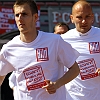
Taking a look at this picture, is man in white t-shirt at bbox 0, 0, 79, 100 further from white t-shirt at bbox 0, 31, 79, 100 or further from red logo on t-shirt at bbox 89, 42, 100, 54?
red logo on t-shirt at bbox 89, 42, 100, 54

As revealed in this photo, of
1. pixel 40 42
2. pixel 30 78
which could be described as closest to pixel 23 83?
pixel 30 78

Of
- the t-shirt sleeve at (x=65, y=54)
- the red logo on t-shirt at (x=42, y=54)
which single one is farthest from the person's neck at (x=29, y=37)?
the t-shirt sleeve at (x=65, y=54)

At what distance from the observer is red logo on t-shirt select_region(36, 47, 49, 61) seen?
153 inches

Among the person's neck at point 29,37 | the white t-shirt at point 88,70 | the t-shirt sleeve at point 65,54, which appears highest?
the person's neck at point 29,37

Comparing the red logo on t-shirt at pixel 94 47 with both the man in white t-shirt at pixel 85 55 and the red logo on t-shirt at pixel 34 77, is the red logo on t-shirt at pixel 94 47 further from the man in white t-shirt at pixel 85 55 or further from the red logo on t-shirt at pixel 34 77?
the red logo on t-shirt at pixel 34 77

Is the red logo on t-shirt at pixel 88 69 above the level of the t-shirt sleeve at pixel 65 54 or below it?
below

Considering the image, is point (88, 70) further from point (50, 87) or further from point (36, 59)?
point (50, 87)

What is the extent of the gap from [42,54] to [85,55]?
3.85 ft

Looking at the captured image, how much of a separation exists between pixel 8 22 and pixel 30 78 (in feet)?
47.3

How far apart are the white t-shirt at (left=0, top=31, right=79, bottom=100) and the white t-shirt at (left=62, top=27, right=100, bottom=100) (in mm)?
967

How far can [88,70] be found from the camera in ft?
16.1

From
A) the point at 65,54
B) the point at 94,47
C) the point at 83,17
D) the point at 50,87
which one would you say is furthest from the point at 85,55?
the point at 50,87

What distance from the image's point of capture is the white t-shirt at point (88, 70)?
4914 millimetres

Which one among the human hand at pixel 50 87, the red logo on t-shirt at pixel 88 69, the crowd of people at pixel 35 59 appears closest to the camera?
the human hand at pixel 50 87
